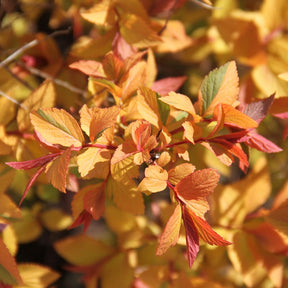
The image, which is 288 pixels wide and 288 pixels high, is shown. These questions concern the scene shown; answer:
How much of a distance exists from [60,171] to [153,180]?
87mm

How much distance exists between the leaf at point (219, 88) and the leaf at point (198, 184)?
0.28ft

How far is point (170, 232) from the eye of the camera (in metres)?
0.37

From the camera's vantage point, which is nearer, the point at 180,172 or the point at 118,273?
the point at 180,172

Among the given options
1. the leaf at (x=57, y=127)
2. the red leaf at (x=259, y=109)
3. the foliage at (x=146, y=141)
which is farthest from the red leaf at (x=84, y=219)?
the red leaf at (x=259, y=109)

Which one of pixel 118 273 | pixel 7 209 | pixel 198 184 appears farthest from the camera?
pixel 118 273

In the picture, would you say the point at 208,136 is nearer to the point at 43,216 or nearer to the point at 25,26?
the point at 43,216

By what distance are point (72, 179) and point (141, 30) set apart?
211mm

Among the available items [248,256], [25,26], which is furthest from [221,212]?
[25,26]

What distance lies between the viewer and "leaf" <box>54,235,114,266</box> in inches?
26.3

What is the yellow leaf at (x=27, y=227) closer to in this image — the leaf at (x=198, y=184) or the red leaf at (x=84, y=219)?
the red leaf at (x=84, y=219)

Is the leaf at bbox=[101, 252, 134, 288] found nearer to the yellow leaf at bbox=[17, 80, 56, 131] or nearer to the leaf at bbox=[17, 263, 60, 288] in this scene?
the leaf at bbox=[17, 263, 60, 288]

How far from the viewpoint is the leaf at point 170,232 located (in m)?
0.37

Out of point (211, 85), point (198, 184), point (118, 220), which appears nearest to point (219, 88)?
point (211, 85)

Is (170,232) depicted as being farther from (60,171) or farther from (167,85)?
(167,85)
